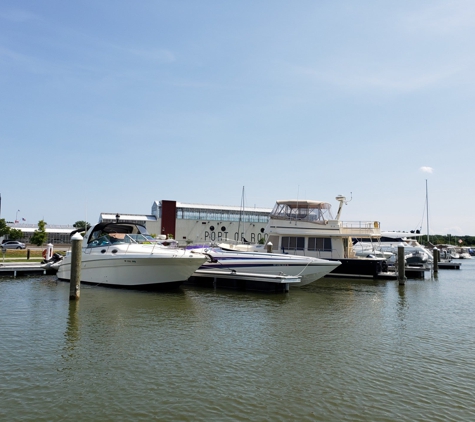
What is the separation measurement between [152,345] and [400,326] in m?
8.07

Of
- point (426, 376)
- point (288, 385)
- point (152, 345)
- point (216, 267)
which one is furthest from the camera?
point (216, 267)

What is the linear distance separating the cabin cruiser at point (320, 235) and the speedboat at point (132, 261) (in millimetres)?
8942

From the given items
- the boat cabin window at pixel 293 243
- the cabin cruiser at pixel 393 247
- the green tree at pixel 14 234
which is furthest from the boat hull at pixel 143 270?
the green tree at pixel 14 234

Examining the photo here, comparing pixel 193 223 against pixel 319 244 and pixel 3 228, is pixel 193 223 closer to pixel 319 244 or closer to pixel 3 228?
pixel 3 228

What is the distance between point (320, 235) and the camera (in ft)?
99.1

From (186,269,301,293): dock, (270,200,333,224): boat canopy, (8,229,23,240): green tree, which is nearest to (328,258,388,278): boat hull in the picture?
(270,200,333,224): boat canopy

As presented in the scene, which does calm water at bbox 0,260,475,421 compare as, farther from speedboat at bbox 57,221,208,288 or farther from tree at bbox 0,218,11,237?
tree at bbox 0,218,11,237

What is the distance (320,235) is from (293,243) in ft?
6.90

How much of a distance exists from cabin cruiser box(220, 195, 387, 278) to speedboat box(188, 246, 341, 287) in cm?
588

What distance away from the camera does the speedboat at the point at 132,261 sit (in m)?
20.0

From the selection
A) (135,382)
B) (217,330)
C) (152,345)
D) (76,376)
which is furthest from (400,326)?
(76,376)

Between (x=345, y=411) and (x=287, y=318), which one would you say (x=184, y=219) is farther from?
(x=345, y=411)

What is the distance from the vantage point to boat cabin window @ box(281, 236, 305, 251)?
30828mm

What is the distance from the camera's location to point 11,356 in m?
9.66
